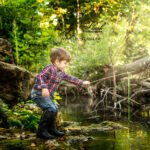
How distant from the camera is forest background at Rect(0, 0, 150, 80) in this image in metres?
4.70

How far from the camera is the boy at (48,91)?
7.81 ft

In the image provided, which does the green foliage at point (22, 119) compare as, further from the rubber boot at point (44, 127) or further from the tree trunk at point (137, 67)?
the tree trunk at point (137, 67)

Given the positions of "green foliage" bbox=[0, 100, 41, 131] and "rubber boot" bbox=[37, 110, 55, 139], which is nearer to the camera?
"rubber boot" bbox=[37, 110, 55, 139]

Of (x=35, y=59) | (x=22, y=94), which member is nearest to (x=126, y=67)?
(x=35, y=59)

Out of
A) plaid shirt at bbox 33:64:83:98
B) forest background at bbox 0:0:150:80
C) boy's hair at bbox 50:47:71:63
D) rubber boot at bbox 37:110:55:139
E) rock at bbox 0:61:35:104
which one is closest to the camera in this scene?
rubber boot at bbox 37:110:55:139

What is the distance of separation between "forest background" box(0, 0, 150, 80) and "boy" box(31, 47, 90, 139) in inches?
86.1

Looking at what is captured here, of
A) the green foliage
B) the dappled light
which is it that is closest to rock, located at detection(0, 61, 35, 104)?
the dappled light

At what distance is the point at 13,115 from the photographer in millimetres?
3004

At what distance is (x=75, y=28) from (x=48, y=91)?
16.2 ft

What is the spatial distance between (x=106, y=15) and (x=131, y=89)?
2.69 meters

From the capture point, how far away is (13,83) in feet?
11.7

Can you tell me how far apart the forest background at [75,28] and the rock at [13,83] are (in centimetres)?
111

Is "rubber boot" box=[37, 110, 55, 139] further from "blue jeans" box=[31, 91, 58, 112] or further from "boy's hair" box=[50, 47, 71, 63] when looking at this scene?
"boy's hair" box=[50, 47, 71, 63]

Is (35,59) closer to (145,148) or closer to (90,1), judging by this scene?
(90,1)
